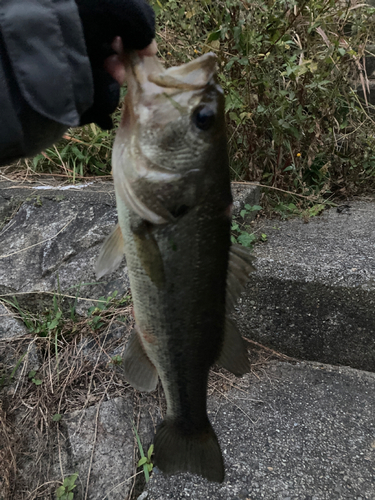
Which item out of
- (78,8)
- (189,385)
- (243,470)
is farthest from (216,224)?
(243,470)

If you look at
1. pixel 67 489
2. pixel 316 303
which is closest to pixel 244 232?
pixel 316 303

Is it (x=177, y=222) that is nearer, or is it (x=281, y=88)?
(x=177, y=222)

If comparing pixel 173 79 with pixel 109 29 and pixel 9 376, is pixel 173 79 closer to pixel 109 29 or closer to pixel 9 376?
pixel 109 29

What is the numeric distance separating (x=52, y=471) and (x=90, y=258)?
136cm

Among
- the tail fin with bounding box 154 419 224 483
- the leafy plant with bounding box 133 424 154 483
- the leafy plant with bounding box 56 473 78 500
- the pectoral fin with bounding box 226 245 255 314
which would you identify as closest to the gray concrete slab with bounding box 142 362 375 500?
the leafy plant with bounding box 133 424 154 483

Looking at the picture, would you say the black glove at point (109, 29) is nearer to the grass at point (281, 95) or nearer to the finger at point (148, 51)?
Result: the finger at point (148, 51)

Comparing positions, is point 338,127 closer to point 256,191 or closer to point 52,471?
point 256,191

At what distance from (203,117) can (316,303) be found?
5.45 ft

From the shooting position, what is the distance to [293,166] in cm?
304

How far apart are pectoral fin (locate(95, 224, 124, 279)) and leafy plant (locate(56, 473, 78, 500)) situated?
1382mm

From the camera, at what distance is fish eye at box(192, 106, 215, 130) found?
3.41 feet

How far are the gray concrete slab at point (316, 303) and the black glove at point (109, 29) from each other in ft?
5.20

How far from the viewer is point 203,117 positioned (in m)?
1.05

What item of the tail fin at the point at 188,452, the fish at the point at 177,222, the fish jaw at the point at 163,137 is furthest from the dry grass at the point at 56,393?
the fish jaw at the point at 163,137
